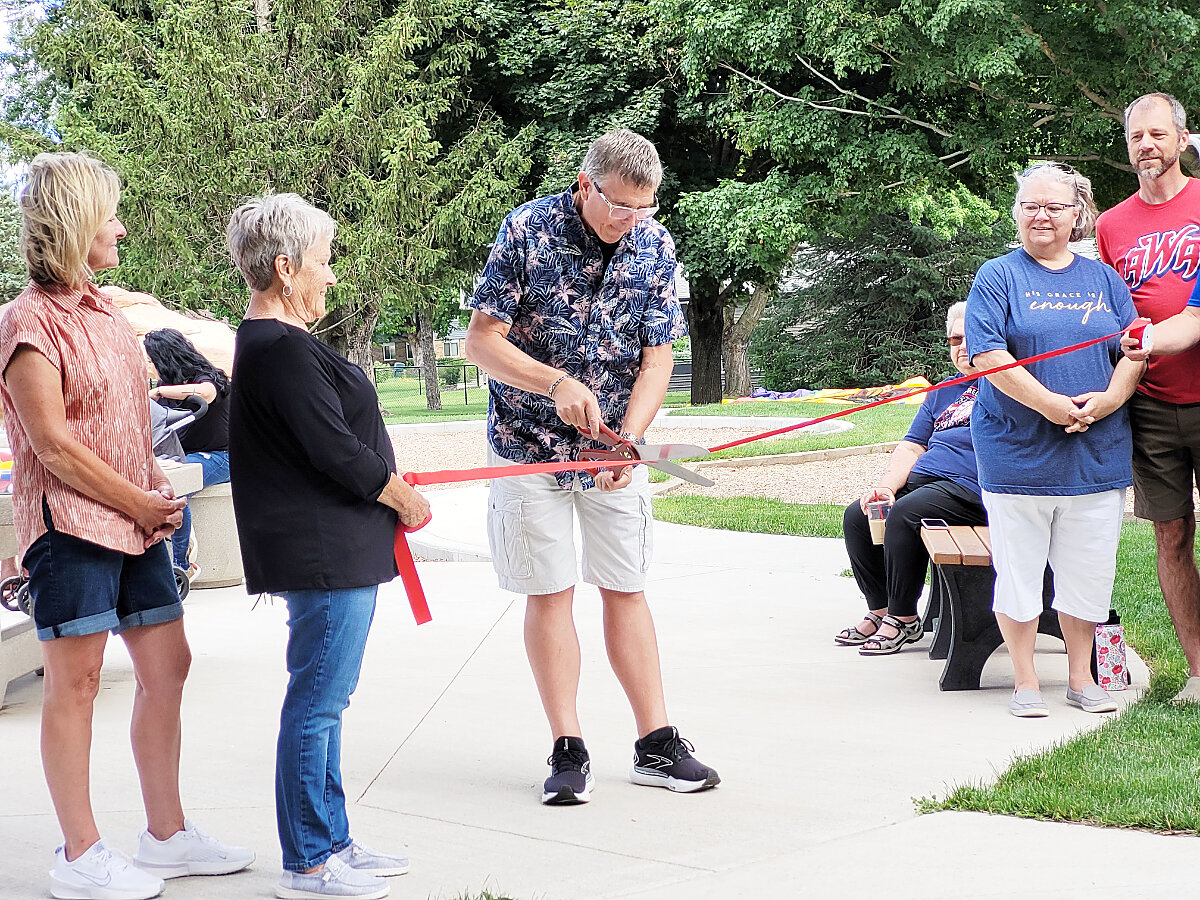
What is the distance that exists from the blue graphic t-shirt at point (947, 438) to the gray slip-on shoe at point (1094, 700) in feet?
3.68

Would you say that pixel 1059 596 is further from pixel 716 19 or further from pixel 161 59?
pixel 161 59

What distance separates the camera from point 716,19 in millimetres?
19422

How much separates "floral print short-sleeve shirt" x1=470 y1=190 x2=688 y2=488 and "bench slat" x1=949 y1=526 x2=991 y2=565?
164 centimetres

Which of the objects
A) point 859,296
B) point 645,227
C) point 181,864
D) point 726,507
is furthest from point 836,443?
point 859,296

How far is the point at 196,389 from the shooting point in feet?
22.5

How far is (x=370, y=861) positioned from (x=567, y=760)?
31.0 inches

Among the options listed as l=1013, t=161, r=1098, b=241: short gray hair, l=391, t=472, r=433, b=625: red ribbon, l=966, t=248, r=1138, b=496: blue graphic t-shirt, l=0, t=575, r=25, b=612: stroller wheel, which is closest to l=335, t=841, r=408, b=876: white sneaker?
l=391, t=472, r=433, b=625: red ribbon

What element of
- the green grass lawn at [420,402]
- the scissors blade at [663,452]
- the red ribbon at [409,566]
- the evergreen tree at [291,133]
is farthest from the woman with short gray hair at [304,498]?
the evergreen tree at [291,133]

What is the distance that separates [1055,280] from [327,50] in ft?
79.2

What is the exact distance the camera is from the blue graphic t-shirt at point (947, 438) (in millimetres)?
5492

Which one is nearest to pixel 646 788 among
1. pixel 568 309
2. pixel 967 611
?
→ pixel 568 309

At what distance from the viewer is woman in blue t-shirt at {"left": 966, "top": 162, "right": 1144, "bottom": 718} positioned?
175 inches

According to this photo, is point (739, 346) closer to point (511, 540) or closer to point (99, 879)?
point (511, 540)

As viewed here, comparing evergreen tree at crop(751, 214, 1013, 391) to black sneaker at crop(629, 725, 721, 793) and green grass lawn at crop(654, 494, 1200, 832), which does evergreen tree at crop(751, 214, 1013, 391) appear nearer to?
green grass lawn at crop(654, 494, 1200, 832)
